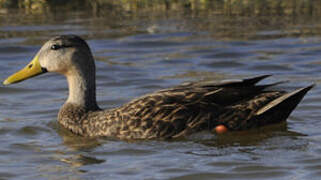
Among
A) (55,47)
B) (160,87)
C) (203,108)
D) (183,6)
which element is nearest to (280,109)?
(203,108)

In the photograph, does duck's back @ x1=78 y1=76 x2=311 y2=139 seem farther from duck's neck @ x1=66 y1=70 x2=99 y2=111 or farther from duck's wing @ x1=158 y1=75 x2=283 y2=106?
duck's neck @ x1=66 y1=70 x2=99 y2=111

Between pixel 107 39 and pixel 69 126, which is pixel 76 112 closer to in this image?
pixel 69 126

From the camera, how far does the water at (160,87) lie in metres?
7.97

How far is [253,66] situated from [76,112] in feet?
14.4

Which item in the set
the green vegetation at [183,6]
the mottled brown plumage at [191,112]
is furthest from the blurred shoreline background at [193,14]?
the mottled brown plumage at [191,112]

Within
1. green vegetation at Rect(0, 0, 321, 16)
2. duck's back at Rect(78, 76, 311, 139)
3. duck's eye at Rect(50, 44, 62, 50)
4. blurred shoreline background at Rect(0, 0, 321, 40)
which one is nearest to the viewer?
duck's back at Rect(78, 76, 311, 139)

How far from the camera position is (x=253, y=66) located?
13078 mm

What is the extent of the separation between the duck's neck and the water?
420 millimetres

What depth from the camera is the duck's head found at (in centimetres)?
962

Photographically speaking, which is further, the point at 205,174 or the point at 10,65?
the point at 10,65

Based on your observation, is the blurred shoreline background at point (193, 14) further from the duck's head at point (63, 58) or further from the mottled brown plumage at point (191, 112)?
the mottled brown plumage at point (191, 112)

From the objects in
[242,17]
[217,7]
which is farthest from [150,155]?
[217,7]

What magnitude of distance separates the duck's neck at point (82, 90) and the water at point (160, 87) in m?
0.42

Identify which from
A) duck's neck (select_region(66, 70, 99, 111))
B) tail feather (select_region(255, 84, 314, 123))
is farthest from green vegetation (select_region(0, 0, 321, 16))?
duck's neck (select_region(66, 70, 99, 111))
